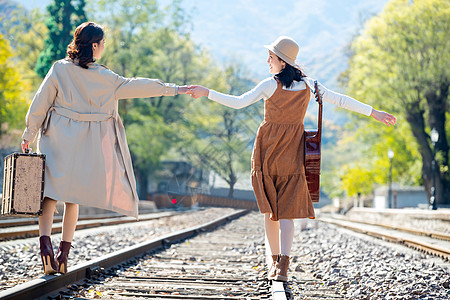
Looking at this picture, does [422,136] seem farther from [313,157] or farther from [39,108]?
[39,108]

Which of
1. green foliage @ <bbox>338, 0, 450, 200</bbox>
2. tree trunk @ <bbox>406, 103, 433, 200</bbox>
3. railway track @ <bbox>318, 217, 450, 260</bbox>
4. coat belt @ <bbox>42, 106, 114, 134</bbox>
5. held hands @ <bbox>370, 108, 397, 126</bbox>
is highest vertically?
green foliage @ <bbox>338, 0, 450, 200</bbox>

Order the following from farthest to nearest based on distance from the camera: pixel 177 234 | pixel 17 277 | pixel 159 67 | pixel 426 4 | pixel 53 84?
pixel 159 67 < pixel 426 4 < pixel 177 234 < pixel 17 277 < pixel 53 84

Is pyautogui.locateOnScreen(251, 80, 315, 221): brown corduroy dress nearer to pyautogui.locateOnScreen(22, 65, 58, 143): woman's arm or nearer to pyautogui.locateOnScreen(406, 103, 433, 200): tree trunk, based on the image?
pyautogui.locateOnScreen(22, 65, 58, 143): woman's arm

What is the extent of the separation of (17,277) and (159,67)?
36.1m

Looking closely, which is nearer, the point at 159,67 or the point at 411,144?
the point at 411,144

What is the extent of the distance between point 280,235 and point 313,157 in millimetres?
668

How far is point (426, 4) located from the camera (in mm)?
29719

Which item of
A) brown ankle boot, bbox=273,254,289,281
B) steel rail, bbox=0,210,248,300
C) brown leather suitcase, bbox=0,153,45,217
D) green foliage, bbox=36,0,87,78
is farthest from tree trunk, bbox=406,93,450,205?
brown leather suitcase, bbox=0,153,45,217

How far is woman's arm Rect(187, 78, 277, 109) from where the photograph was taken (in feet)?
14.1

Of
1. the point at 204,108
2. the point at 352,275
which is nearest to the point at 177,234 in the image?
the point at 352,275

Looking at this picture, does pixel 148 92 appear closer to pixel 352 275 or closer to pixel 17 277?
pixel 17 277

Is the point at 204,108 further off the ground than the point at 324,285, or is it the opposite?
the point at 204,108

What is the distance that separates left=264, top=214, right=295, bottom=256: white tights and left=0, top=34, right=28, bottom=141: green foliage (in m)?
28.3

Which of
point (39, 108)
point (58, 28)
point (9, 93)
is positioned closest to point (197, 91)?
point (39, 108)
